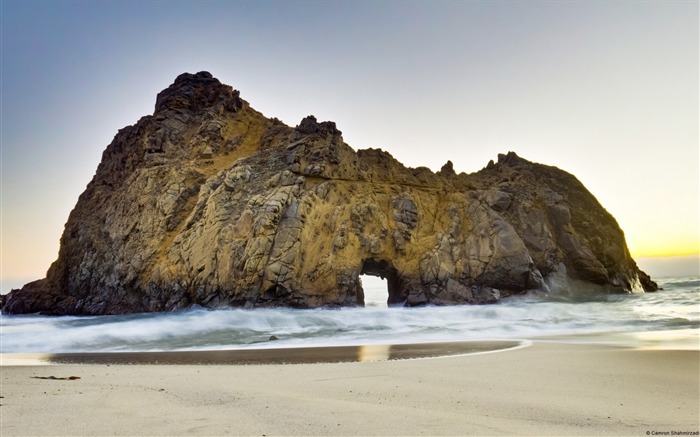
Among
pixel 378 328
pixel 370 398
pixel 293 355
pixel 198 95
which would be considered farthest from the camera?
pixel 198 95

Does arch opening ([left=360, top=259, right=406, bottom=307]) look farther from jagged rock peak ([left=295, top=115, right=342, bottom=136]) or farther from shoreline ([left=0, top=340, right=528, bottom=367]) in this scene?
shoreline ([left=0, top=340, right=528, bottom=367])

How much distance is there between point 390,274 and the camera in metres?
26.4

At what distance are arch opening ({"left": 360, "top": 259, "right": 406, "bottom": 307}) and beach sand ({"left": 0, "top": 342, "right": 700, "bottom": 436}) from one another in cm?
1726

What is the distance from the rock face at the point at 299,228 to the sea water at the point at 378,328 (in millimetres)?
2580

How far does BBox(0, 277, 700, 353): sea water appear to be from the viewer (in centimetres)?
1165

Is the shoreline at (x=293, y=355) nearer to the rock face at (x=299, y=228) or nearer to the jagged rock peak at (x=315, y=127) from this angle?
the rock face at (x=299, y=228)

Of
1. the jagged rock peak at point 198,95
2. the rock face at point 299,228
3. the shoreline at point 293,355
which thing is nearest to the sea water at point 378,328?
the shoreline at point 293,355

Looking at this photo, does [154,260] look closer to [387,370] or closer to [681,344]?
[387,370]

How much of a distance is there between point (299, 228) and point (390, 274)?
255 inches

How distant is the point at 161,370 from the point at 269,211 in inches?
629

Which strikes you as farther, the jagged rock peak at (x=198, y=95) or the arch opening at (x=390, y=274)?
the jagged rock peak at (x=198, y=95)

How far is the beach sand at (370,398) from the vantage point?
3.64 m

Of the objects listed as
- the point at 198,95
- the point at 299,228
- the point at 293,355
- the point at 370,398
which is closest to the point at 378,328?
the point at 293,355

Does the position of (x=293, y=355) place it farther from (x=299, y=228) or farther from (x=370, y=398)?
(x=299, y=228)
